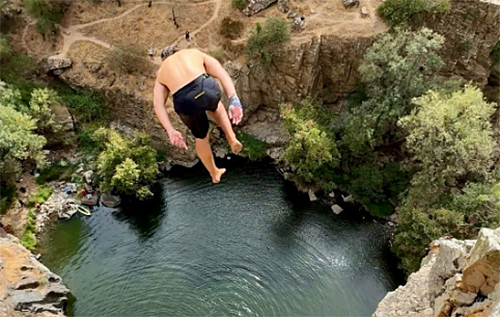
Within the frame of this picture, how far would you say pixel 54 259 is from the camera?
2000 centimetres

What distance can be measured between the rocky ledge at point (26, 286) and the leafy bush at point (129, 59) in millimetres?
10969

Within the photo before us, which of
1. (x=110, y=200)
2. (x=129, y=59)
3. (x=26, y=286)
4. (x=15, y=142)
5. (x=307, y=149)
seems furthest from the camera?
(x=129, y=59)

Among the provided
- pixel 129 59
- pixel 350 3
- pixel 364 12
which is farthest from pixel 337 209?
pixel 129 59

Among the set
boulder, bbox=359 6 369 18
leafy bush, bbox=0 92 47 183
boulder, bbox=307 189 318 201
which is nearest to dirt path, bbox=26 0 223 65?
leafy bush, bbox=0 92 47 183

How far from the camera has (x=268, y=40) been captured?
22797 mm

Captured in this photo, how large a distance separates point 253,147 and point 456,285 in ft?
51.3

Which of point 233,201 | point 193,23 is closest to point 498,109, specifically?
point 233,201

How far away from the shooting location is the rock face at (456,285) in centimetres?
885

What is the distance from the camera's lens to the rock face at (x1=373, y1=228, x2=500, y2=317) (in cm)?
885

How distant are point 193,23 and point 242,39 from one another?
3.34 m

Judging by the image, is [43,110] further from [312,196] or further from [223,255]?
[312,196]

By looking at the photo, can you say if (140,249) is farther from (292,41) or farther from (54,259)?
(292,41)

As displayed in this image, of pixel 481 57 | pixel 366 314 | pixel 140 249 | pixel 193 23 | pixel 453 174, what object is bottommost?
pixel 366 314

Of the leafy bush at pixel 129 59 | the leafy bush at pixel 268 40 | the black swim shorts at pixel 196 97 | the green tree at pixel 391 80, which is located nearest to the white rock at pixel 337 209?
the green tree at pixel 391 80
